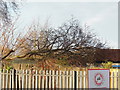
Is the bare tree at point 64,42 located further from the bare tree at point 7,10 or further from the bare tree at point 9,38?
the bare tree at point 7,10

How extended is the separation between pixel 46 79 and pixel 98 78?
2.20 ft

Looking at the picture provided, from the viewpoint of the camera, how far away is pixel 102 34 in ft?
6.21

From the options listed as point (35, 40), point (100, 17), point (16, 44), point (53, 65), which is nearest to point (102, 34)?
point (100, 17)

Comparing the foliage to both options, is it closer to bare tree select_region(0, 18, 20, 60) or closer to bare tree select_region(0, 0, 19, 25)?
bare tree select_region(0, 18, 20, 60)

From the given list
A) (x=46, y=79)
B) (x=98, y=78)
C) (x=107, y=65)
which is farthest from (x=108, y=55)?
(x=46, y=79)

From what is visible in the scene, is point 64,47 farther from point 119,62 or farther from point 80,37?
point 119,62

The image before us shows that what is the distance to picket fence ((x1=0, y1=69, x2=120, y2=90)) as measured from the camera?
1.86 metres

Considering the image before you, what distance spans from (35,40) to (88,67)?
32.3 inches

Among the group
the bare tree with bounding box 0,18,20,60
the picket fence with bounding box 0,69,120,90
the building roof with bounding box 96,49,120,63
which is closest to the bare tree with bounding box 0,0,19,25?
the bare tree with bounding box 0,18,20,60

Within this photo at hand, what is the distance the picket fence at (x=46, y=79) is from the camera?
186 cm

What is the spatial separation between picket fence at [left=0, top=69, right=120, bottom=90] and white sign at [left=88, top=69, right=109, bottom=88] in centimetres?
6

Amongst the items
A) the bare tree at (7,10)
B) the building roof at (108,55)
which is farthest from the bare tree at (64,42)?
the bare tree at (7,10)

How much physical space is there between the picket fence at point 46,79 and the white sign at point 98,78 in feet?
0.19

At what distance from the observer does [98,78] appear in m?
1.85
